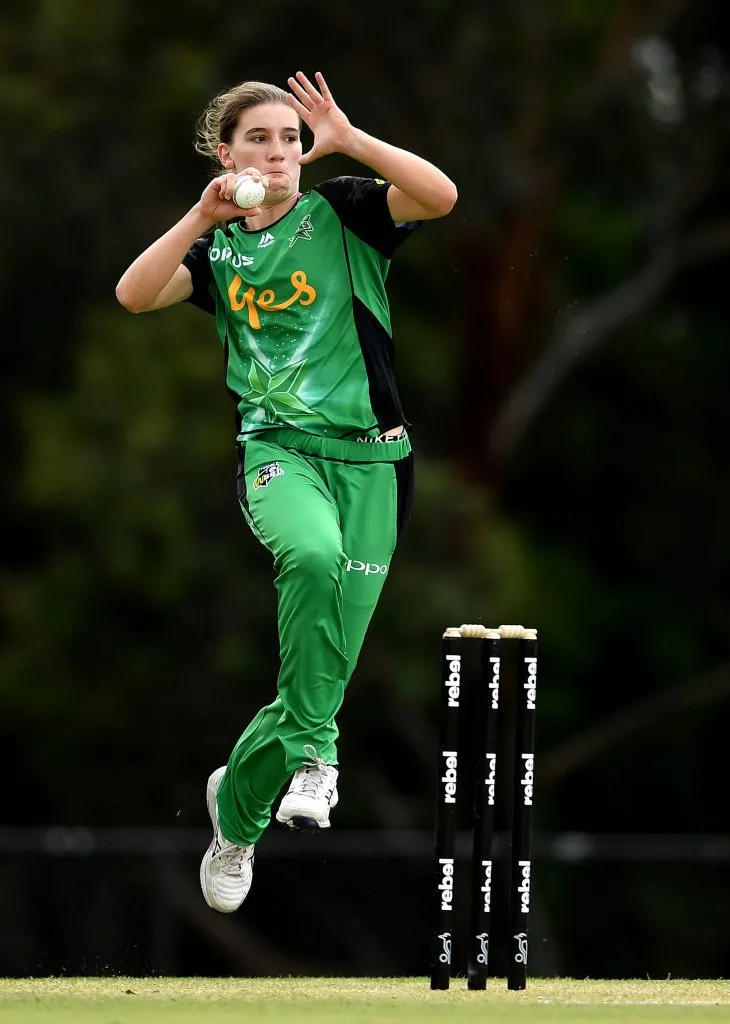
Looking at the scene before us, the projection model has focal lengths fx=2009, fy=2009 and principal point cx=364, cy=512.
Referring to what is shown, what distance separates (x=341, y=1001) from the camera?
5871 mm

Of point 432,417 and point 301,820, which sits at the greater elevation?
point 432,417

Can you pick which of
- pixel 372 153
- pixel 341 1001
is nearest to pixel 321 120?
pixel 372 153

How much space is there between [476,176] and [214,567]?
363 cm

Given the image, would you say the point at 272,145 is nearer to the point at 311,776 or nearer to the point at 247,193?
the point at 247,193

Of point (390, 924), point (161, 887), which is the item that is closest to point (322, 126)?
point (161, 887)

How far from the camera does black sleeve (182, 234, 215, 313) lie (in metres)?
6.15

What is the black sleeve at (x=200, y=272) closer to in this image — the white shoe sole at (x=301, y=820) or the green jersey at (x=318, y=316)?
the green jersey at (x=318, y=316)

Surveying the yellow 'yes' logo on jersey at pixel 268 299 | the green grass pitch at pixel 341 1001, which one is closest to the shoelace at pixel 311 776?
the green grass pitch at pixel 341 1001

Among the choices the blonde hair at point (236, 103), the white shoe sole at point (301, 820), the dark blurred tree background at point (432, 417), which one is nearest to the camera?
the white shoe sole at point (301, 820)

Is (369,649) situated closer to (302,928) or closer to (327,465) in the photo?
→ (302,928)

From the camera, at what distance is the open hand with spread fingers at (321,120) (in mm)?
5680

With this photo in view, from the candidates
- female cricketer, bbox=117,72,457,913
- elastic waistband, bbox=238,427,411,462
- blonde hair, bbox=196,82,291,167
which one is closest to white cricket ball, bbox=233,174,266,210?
female cricketer, bbox=117,72,457,913

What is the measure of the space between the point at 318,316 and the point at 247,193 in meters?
0.45

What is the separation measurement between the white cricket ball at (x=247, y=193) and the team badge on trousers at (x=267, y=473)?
0.75 m
